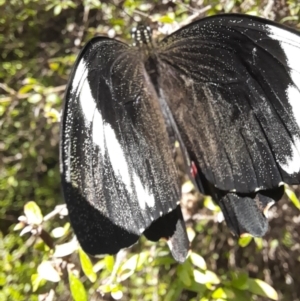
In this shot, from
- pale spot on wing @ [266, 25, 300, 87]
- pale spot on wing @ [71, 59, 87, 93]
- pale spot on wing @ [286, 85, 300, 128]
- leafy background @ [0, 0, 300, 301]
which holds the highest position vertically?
pale spot on wing @ [266, 25, 300, 87]

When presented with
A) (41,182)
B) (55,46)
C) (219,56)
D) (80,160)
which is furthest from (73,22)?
(80,160)

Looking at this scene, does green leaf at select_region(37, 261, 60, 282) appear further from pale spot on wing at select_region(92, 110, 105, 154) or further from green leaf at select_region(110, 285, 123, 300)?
pale spot on wing at select_region(92, 110, 105, 154)

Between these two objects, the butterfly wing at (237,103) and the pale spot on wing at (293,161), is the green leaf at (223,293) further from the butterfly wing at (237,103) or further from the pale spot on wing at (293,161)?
the pale spot on wing at (293,161)

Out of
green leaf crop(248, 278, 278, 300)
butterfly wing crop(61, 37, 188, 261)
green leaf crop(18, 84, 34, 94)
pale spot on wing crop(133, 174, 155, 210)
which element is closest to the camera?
butterfly wing crop(61, 37, 188, 261)

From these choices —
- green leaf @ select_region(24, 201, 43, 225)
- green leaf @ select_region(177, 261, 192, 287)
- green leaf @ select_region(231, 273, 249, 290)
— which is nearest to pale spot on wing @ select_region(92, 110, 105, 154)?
green leaf @ select_region(24, 201, 43, 225)

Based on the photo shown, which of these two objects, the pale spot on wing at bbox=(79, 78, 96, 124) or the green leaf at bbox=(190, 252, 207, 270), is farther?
the green leaf at bbox=(190, 252, 207, 270)

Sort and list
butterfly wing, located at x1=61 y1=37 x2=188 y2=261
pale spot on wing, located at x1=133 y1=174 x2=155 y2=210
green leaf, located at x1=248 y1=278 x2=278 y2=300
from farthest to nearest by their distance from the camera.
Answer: green leaf, located at x1=248 y1=278 x2=278 y2=300, pale spot on wing, located at x1=133 y1=174 x2=155 y2=210, butterfly wing, located at x1=61 y1=37 x2=188 y2=261

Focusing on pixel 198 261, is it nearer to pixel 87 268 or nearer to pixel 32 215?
pixel 87 268
